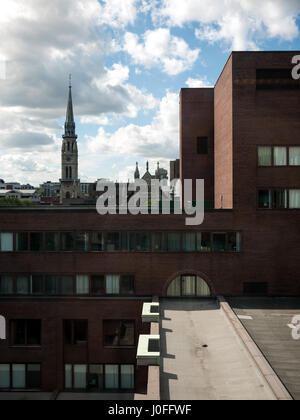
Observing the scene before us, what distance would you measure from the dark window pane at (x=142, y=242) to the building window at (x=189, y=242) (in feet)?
8.82

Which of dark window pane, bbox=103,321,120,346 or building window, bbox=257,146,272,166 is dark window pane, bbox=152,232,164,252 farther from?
building window, bbox=257,146,272,166

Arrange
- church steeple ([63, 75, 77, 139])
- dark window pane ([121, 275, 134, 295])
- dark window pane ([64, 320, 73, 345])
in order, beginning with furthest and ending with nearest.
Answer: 1. church steeple ([63, 75, 77, 139])
2. dark window pane ([121, 275, 134, 295])
3. dark window pane ([64, 320, 73, 345])

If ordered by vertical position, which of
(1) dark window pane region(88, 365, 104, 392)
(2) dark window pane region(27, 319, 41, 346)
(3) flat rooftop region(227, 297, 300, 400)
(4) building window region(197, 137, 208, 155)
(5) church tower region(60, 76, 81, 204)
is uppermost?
(5) church tower region(60, 76, 81, 204)

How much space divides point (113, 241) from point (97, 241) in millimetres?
1204

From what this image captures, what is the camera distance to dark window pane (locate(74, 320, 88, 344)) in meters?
27.7

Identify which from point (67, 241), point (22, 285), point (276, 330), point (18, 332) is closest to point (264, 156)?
point (276, 330)

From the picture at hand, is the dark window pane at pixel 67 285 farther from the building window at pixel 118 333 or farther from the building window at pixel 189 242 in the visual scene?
the building window at pixel 189 242

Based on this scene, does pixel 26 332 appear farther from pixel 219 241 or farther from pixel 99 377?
pixel 219 241

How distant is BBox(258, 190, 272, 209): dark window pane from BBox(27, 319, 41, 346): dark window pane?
61.2 feet

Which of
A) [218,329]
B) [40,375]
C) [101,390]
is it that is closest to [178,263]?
[218,329]

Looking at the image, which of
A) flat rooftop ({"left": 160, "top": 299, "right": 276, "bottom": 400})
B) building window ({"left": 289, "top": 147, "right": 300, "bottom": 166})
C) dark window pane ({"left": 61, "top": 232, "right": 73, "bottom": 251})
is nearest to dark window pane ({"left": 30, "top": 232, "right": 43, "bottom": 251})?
dark window pane ({"left": 61, "top": 232, "right": 73, "bottom": 251})

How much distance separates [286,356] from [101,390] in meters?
16.2

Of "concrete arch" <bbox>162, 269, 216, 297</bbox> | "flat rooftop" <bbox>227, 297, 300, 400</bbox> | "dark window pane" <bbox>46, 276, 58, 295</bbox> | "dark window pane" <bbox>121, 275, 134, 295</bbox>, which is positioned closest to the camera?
"flat rooftop" <bbox>227, 297, 300, 400</bbox>

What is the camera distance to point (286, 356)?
53.9 ft
